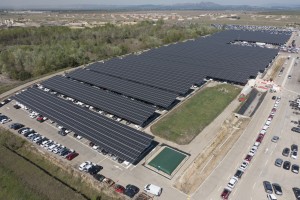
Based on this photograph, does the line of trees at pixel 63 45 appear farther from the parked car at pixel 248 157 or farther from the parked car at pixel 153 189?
the parked car at pixel 248 157

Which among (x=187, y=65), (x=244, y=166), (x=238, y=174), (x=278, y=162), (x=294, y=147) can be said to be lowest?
(x=238, y=174)

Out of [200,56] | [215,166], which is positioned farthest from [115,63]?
[215,166]

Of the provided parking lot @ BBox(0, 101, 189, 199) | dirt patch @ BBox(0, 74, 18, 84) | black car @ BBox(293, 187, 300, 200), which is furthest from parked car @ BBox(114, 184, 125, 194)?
dirt patch @ BBox(0, 74, 18, 84)

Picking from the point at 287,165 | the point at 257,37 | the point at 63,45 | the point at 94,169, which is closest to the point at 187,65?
the point at 287,165

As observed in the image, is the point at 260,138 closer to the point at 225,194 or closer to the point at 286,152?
the point at 286,152

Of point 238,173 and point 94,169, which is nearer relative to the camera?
point 238,173

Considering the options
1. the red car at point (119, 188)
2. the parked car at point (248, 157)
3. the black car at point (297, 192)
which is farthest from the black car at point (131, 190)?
the black car at point (297, 192)

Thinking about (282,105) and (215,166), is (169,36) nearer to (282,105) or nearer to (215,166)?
(282,105)
